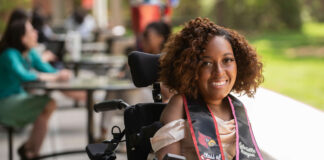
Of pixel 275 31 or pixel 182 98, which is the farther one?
pixel 275 31

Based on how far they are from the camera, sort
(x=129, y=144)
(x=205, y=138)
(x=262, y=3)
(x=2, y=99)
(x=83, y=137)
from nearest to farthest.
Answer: (x=205, y=138) < (x=129, y=144) < (x=2, y=99) < (x=83, y=137) < (x=262, y=3)

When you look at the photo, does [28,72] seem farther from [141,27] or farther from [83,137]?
[141,27]

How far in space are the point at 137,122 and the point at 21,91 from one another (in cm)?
249

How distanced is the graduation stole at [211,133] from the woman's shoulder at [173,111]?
0.08 feet

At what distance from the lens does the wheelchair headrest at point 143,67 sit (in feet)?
6.58

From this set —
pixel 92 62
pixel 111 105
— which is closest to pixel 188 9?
pixel 92 62

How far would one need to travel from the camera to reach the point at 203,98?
6.29ft

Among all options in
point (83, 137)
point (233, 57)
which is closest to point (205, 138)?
point (233, 57)

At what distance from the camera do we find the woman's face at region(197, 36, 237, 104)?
1831 millimetres

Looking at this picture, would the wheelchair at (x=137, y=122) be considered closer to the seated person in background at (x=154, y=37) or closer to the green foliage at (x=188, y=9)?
the seated person in background at (x=154, y=37)

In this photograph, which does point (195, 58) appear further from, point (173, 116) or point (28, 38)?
point (28, 38)

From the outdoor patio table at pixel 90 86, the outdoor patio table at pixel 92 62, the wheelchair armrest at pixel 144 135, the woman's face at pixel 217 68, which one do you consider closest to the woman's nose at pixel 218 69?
the woman's face at pixel 217 68

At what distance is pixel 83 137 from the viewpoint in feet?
17.5

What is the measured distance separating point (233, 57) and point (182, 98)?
26cm
